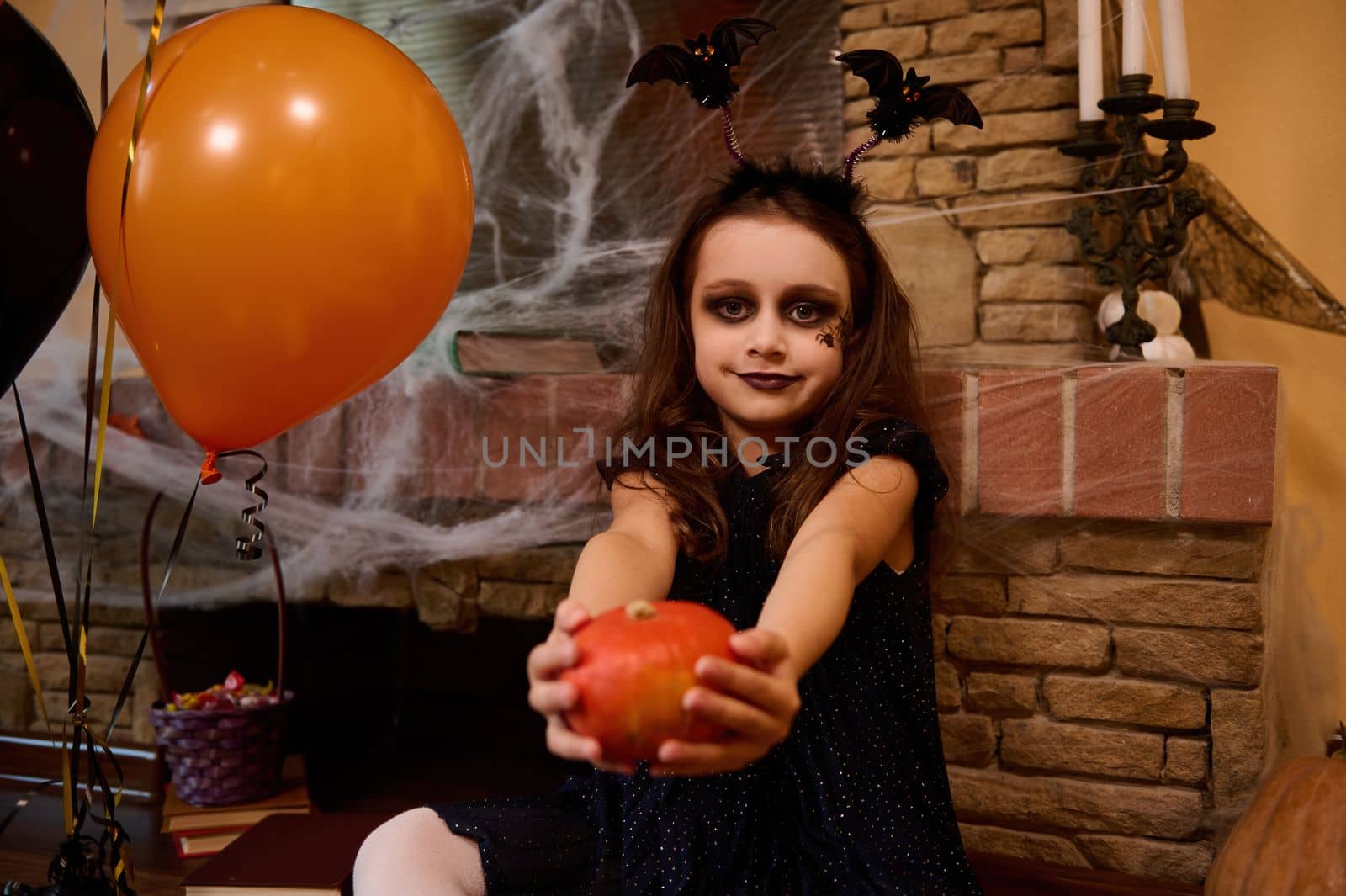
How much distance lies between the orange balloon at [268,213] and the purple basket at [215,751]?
78 centimetres

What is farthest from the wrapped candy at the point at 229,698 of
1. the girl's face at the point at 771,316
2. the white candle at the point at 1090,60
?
the white candle at the point at 1090,60

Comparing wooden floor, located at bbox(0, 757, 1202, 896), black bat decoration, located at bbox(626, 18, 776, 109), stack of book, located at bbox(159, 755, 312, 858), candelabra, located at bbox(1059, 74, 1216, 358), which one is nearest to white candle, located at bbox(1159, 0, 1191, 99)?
candelabra, located at bbox(1059, 74, 1216, 358)

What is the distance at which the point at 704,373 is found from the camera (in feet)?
4.25

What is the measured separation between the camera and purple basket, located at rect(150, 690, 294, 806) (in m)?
1.85

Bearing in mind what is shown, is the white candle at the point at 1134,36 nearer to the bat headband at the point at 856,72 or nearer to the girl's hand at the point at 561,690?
the bat headband at the point at 856,72

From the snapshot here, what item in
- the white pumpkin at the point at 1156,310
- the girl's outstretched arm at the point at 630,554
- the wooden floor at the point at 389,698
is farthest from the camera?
the wooden floor at the point at 389,698

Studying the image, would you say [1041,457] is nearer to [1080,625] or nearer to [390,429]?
[1080,625]

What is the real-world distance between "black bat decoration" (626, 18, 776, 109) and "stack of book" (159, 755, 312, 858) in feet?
4.44

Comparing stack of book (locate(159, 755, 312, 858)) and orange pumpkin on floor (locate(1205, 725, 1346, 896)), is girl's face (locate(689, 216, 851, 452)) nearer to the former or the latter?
orange pumpkin on floor (locate(1205, 725, 1346, 896))

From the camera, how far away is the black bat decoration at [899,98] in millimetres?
1272

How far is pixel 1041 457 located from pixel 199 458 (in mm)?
1709

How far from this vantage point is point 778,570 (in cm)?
129

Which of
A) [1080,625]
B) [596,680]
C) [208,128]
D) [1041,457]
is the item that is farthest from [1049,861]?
[208,128]

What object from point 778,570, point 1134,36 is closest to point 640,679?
point 778,570
